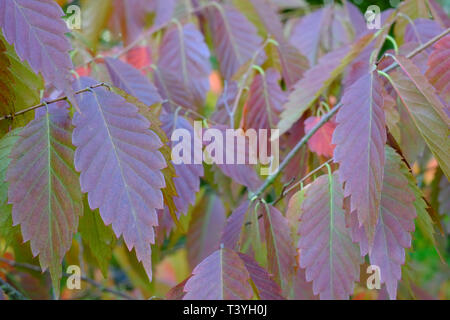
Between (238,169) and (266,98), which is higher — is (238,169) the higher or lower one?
the lower one

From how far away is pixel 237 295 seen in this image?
0.51 m

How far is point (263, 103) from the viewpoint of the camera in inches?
35.8

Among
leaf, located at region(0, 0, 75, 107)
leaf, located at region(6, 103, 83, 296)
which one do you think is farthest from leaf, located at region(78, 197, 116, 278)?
leaf, located at region(0, 0, 75, 107)

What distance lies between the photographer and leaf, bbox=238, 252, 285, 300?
1.85 ft

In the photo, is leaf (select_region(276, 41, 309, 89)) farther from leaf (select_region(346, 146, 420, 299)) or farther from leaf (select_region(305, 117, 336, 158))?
leaf (select_region(346, 146, 420, 299))

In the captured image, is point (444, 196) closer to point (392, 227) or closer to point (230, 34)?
point (392, 227)

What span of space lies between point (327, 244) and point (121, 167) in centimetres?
27

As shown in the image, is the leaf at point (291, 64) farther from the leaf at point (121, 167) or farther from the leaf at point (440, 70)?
the leaf at point (121, 167)

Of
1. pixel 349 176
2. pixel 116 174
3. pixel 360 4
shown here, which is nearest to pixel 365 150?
pixel 349 176

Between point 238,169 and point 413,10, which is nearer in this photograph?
point 238,169

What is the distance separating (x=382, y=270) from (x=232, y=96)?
520 mm

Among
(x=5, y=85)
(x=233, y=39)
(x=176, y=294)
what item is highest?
(x=233, y=39)

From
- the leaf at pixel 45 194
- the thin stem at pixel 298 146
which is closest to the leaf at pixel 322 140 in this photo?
the thin stem at pixel 298 146

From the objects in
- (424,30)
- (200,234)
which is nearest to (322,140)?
(424,30)
